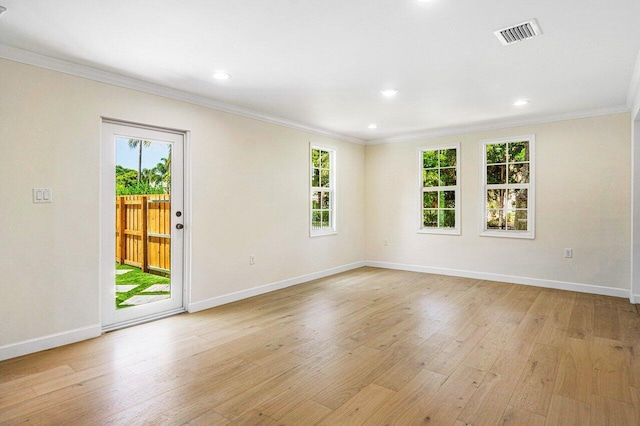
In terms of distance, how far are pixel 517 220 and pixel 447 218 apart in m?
1.09

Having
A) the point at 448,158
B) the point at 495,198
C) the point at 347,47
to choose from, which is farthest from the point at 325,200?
the point at 347,47

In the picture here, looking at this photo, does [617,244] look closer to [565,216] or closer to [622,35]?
[565,216]

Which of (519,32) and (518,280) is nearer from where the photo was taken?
(519,32)

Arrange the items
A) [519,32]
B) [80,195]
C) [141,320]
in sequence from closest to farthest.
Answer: [519,32]
[80,195]
[141,320]

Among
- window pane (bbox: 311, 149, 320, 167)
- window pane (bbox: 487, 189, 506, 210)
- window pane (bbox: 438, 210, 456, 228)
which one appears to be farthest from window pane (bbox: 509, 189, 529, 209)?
window pane (bbox: 311, 149, 320, 167)

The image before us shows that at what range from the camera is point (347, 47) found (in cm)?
295

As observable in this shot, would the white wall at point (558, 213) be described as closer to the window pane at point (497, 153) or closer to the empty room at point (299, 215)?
the empty room at point (299, 215)

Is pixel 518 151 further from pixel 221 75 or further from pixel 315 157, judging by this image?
pixel 221 75

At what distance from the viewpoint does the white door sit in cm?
359

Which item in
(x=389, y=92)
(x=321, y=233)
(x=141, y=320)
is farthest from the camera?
(x=321, y=233)

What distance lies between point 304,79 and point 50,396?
3287mm

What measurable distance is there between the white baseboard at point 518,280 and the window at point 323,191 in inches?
56.8

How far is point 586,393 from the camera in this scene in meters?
2.40

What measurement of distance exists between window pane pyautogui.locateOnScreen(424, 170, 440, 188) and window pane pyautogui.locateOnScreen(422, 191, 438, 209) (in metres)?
0.15
